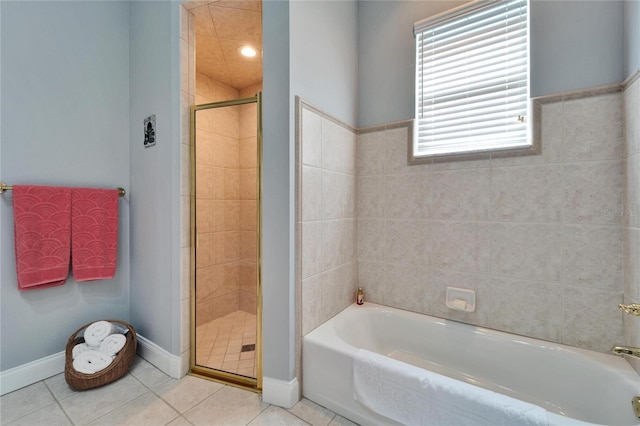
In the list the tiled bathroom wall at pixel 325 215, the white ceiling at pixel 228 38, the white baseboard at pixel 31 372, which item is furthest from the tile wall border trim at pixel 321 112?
the white baseboard at pixel 31 372

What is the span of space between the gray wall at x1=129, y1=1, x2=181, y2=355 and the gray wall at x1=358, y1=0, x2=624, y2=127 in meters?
1.43

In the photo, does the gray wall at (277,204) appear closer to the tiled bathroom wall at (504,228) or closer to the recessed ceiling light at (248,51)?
the tiled bathroom wall at (504,228)

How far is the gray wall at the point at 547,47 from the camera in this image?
1.37m

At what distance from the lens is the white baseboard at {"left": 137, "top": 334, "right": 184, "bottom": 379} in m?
1.74

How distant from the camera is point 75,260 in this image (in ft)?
A: 5.99

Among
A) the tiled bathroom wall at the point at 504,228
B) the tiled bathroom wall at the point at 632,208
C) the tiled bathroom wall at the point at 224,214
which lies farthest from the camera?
the tiled bathroom wall at the point at 224,214

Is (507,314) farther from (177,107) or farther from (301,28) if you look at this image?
(177,107)

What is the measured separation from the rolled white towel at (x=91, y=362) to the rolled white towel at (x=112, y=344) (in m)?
0.03

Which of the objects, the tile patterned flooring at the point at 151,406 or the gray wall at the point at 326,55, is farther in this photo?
the gray wall at the point at 326,55

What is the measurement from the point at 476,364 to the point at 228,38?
2770 mm

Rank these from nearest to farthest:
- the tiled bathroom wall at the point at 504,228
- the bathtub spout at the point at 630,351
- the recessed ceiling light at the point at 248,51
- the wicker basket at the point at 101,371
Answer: the bathtub spout at the point at 630,351
the tiled bathroom wall at the point at 504,228
the wicker basket at the point at 101,371
the recessed ceiling light at the point at 248,51

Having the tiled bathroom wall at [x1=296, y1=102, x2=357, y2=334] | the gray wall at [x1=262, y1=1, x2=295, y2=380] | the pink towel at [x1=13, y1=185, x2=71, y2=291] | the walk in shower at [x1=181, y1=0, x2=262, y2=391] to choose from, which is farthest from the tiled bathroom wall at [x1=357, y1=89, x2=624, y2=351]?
the pink towel at [x1=13, y1=185, x2=71, y2=291]

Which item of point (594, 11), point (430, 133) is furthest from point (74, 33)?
point (594, 11)

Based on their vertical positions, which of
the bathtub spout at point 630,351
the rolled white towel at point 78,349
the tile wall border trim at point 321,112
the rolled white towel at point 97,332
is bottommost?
the rolled white towel at point 78,349
